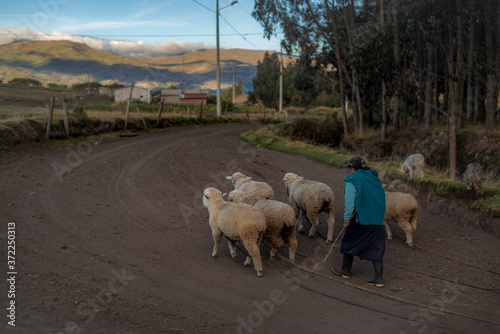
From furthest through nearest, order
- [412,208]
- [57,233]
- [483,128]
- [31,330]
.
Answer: [483,128], [412,208], [57,233], [31,330]

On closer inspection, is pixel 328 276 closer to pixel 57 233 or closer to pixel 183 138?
pixel 57 233

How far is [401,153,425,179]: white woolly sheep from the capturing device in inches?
539

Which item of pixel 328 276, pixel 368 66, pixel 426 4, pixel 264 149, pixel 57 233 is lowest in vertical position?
pixel 328 276

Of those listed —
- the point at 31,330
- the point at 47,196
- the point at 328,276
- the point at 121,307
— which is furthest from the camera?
the point at 47,196

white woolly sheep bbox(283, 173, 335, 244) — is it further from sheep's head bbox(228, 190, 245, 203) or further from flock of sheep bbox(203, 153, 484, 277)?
sheep's head bbox(228, 190, 245, 203)

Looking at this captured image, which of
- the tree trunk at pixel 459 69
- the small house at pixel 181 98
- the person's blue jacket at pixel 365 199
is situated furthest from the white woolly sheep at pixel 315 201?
the small house at pixel 181 98

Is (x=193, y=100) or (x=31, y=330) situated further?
(x=193, y=100)

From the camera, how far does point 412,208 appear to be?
8.70m

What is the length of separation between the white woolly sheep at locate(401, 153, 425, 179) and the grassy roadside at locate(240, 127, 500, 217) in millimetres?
254

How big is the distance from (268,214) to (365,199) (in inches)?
69.5

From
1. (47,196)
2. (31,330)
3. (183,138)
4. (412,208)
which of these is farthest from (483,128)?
(31,330)

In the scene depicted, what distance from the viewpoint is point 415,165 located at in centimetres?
1380

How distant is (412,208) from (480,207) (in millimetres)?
3489

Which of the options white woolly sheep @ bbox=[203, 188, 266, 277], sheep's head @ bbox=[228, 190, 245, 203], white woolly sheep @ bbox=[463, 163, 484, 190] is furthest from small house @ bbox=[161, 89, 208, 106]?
white woolly sheep @ bbox=[203, 188, 266, 277]
